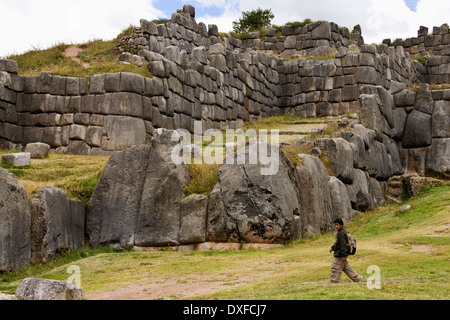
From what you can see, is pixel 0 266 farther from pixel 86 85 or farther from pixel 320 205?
pixel 86 85

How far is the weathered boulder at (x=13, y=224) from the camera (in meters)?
12.8

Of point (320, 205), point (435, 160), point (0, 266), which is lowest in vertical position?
point (0, 266)

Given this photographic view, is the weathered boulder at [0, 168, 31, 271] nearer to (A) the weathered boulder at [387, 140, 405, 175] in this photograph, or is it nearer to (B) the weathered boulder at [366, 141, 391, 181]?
(B) the weathered boulder at [366, 141, 391, 181]

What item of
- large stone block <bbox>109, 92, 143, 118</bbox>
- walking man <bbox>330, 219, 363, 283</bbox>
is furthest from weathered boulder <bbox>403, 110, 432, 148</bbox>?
walking man <bbox>330, 219, 363, 283</bbox>

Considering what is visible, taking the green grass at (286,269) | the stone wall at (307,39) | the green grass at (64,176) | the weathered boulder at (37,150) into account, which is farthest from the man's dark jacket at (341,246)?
the stone wall at (307,39)

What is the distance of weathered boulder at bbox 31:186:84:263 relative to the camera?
13.8m

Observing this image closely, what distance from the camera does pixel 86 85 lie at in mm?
22750

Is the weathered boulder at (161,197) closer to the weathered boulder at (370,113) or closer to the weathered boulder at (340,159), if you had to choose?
the weathered boulder at (340,159)

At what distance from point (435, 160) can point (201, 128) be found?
10.2m

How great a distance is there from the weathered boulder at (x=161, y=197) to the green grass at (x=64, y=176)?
160 cm

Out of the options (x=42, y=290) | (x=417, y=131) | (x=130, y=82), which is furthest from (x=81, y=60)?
(x=42, y=290)

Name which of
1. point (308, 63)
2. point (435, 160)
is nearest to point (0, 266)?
point (435, 160)

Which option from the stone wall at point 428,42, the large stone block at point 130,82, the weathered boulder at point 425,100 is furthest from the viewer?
the stone wall at point 428,42

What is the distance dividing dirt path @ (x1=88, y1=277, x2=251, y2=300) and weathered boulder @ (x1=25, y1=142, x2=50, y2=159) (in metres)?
10.6
